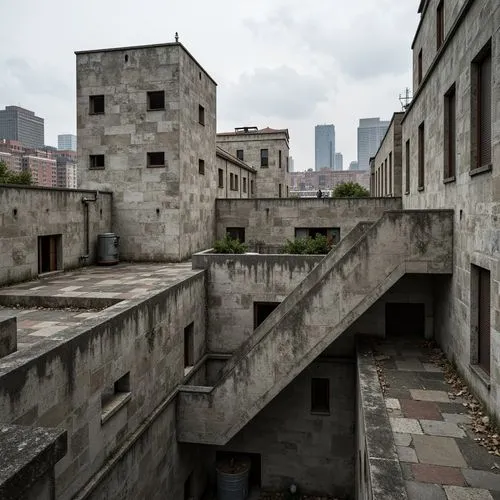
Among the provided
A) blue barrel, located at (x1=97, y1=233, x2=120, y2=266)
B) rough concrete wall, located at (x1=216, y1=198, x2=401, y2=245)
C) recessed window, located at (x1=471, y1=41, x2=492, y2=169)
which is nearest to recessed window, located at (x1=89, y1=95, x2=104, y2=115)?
blue barrel, located at (x1=97, y1=233, x2=120, y2=266)

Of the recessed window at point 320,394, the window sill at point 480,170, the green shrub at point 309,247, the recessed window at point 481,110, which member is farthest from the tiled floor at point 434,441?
the green shrub at point 309,247

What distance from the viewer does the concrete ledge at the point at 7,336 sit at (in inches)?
294

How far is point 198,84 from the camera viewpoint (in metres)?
21.5

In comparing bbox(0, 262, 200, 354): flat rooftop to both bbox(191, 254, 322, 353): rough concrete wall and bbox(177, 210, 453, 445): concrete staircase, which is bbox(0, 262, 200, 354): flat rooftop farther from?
bbox(177, 210, 453, 445): concrete staircase

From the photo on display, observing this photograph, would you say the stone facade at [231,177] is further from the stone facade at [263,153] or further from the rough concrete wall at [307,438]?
the rough concrete wall at [307,438]

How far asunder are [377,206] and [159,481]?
51.1ft

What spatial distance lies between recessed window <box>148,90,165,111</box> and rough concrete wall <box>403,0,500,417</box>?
11.0 metres

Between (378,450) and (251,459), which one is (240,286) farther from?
(378,450)

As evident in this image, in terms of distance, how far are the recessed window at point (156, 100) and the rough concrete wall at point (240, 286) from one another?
750 centimetres

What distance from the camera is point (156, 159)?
1998 cm

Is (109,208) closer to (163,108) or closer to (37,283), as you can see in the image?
(163,108)

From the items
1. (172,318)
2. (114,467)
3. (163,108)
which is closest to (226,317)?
(172,318)

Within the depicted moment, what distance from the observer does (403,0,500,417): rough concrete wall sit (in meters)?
7.71

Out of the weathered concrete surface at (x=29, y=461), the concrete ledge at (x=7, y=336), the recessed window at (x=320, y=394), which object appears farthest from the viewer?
the recessed window at (x=320, y=394)
